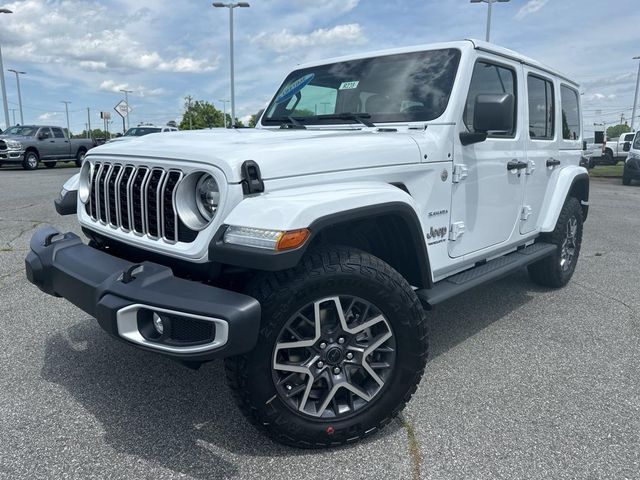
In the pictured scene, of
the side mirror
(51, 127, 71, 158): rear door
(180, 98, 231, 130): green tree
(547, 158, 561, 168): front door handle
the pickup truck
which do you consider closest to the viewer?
the side mirror

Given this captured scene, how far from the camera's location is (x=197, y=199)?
2.34 meters

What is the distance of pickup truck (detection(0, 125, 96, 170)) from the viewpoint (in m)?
19.2

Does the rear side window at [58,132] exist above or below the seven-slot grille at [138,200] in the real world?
above

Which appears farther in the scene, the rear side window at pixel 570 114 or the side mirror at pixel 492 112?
the rear side window at pixel 570 114

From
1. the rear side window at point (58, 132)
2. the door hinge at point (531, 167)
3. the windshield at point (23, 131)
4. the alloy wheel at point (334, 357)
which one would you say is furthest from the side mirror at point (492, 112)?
the rear side window at point (58, 132)

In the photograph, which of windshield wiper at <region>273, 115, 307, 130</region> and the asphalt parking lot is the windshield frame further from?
the asphalt parking lot

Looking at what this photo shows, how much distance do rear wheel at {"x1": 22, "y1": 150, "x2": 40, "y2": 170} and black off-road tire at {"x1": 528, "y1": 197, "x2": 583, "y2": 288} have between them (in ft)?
66.0

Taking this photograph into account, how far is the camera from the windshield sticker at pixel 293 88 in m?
4.05

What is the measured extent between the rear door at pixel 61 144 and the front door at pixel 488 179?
69.0 feet

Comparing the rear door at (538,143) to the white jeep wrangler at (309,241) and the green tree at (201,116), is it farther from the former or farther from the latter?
the green tree at (201,116)

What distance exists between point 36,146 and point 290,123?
19.8 metres

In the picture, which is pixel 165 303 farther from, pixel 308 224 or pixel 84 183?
pixel 84 183

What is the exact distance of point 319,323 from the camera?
7.59 feet

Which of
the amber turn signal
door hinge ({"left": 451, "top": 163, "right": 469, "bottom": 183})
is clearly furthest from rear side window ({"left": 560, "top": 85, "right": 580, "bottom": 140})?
the amber turn signal
